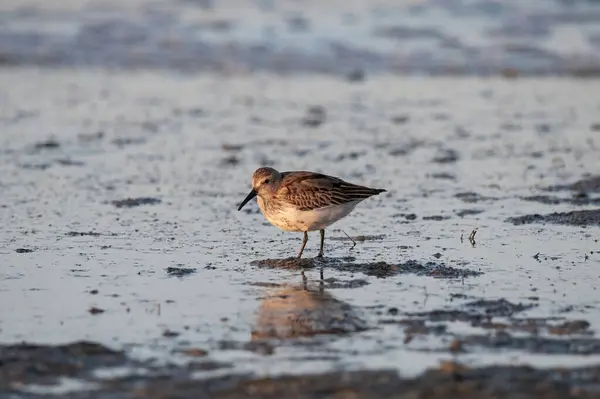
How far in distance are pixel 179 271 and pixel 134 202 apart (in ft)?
8.77

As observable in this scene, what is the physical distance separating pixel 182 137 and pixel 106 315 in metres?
7.30

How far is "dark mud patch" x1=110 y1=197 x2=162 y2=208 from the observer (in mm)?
11234

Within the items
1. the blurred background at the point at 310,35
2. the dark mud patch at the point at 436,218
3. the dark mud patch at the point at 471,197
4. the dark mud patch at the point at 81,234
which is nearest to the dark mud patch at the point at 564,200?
the dark mud patch at the point at 471,197

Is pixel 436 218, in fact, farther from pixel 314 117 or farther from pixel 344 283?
pixel 314 117

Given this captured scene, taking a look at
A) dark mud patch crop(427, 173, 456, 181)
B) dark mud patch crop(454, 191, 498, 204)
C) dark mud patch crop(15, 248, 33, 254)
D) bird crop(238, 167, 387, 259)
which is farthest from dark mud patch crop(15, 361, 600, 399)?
dark mud patch crop(427, 173, 456, 181)

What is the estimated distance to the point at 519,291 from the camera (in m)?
8.12

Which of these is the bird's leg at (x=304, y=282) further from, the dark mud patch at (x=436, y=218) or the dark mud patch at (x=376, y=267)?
the dark mud patch at (x=436, y=218)

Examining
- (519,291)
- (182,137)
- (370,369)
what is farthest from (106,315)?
(182,137)

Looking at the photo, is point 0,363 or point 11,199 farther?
point 11,199

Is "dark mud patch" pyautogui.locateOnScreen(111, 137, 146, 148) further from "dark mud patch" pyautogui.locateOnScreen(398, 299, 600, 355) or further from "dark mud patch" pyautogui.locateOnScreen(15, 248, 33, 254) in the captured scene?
"dark mud patch" pyautogui.locateOnScreen(398, 299, 600, 355)

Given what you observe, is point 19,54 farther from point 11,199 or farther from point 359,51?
point 11,199

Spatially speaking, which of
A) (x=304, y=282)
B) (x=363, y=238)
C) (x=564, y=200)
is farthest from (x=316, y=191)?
(x=564, y=200)

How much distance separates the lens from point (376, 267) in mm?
8852

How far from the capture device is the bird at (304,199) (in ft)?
31.1
